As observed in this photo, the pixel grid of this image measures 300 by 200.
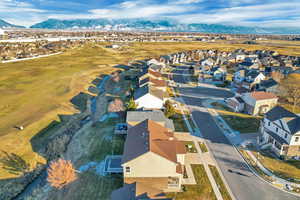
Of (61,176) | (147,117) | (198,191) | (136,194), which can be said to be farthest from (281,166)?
(61,176)

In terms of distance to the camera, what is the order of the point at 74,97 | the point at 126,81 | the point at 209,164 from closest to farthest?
the point at 209,164 < the point at 74,97 < the point at 126,81

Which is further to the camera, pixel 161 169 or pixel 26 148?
pixel 26 148

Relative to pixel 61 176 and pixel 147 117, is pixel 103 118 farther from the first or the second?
pixel 61 176

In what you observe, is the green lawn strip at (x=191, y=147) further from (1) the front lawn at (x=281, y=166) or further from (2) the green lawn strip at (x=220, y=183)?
(1) the front lawn at (x=281, y=166)

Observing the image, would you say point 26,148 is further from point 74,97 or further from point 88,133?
point 74,97

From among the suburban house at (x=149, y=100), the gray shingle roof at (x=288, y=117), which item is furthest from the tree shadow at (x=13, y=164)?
the gray shingle roof at (x=288, y=117)

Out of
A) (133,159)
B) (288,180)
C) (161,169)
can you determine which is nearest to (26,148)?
(133,159)

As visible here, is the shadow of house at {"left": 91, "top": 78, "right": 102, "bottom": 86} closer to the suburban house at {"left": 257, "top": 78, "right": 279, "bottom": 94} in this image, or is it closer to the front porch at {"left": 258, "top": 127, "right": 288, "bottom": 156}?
the front porch at {"left": 258, "top": 127, "right": 288, "bottom": 156}

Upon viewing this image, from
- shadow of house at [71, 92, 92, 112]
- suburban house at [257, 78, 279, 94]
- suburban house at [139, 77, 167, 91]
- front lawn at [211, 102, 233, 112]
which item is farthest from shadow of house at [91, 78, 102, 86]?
suburban house at [257, 78, 279, 94]
